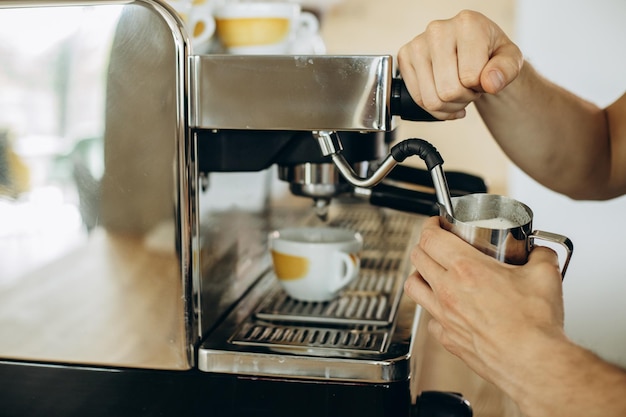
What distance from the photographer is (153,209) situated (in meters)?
0.68

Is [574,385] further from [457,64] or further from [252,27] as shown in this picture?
[252,27]

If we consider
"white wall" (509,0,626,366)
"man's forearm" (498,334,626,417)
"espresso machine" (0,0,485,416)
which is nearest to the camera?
"man's forearm" (498,334,626,417)

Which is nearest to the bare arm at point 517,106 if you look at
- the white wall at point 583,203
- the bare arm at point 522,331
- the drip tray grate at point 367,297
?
the bare arm at point 522,331

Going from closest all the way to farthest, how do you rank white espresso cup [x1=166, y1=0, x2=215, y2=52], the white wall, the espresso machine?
1. the espresso machine
2. white espresso cup [x1=166, y1=0, x2=215, y2=52]
3. the white wall

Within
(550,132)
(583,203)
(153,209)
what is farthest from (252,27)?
(583,203)

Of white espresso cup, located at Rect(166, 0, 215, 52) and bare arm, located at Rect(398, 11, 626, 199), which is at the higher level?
white espresso cup, located at Rect(166, 0, 215, 52)

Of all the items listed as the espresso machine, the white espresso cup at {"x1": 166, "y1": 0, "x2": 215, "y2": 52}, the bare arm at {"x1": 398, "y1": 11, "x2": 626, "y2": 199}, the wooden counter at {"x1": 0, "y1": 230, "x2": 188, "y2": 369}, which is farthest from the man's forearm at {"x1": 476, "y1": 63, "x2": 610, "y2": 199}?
the wooden counter at {"x1": 0, "y1": 230, "x2": 188, "y2": 369}

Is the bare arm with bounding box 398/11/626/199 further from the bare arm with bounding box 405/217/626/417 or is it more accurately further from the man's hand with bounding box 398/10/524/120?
the bare arm with bounding box 405/217/626/417

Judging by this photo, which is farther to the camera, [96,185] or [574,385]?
[96,185]

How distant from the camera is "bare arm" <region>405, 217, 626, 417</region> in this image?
550mm

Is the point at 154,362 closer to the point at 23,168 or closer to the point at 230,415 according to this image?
the point at 230,415

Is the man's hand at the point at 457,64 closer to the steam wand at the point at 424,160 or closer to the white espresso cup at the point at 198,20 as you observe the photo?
the steam wand at the point at 424,160

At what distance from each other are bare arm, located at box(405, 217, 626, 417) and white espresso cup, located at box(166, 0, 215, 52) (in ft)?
1.11

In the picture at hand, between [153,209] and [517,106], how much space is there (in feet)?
1.43
